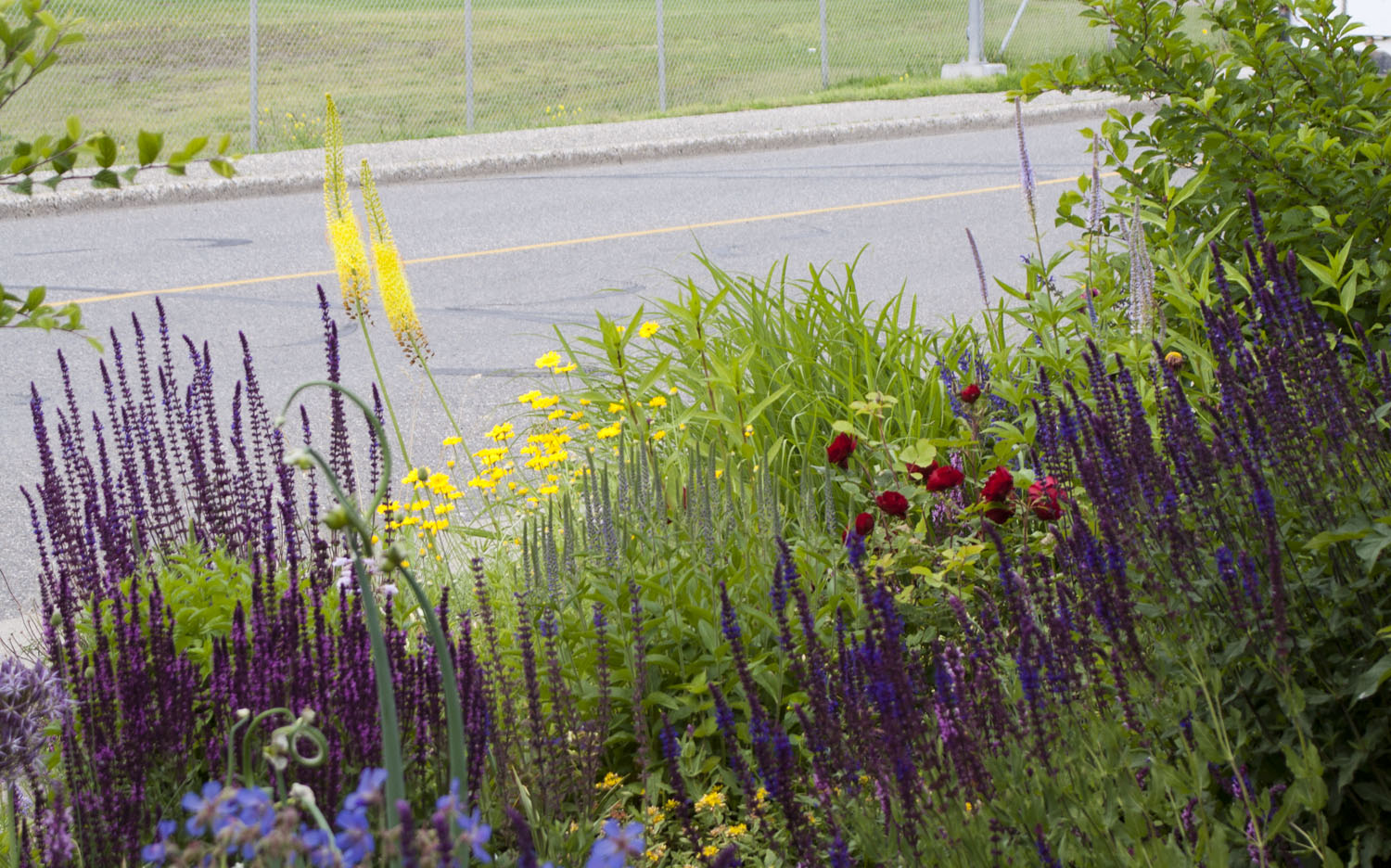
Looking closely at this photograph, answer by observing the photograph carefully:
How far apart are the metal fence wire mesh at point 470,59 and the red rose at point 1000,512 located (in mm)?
13643

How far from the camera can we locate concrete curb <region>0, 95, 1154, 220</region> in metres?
12.4

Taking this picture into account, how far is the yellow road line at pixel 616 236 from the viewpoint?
367 inches

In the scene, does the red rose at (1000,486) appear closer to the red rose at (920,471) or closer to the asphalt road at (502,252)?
the red rose at (920,471)

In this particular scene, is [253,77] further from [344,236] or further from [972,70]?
[344,236]

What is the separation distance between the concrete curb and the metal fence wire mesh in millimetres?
2342

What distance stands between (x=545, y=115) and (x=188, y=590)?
47.3 feet

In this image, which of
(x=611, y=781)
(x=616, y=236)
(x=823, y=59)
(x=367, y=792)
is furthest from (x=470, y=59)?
(x=367, y=792)

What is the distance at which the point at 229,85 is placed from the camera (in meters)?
Answer: 21.7

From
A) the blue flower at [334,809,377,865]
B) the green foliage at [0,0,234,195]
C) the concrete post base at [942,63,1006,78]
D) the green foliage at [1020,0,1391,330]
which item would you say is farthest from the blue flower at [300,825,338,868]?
the concrete post base at [942,63,1006,78]

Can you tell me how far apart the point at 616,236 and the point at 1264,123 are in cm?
697

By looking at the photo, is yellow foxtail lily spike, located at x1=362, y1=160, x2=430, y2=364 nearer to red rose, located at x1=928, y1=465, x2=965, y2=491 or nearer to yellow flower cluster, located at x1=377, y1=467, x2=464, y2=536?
yellow flower cluster, located at x1=377, y1=467, x2=464, y2=536

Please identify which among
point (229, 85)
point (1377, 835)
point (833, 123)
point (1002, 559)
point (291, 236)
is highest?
point (229, 85)

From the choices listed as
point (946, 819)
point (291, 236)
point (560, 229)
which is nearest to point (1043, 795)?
point (946, 819)

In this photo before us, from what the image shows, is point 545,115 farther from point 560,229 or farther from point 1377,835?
point 1377,835
